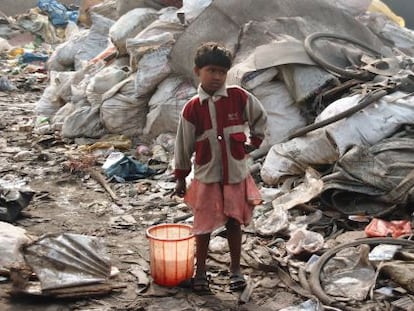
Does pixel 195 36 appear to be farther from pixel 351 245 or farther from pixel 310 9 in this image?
pixel 351 245

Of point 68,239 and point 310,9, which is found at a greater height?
point 310,9

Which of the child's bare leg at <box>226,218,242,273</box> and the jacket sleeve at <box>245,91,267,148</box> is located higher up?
the jacket sleeve at <box>245,91,267,148</box>

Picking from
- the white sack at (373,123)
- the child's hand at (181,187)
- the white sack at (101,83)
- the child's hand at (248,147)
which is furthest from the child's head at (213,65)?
the white sack at (101,83)

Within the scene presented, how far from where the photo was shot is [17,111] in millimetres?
8219

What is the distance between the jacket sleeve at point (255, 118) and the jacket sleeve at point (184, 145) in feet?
1.00

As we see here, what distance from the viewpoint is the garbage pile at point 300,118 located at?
328 cm

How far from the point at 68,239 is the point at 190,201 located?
0.69 m

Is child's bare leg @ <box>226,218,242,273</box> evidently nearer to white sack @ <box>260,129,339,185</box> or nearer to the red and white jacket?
the red and white jacket

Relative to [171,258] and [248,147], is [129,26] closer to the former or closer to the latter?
[248,147]

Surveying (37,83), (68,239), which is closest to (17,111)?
(37,83)

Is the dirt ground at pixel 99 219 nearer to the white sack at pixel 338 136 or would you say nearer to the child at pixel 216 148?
the child at pixel 216 148

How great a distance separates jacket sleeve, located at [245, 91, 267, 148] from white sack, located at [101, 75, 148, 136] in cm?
322

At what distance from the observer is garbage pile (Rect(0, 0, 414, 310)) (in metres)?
3.28

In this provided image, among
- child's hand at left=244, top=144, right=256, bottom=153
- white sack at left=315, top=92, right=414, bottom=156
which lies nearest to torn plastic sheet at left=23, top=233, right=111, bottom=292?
child's hand at left=244, top=144, right=256, bottom=153
